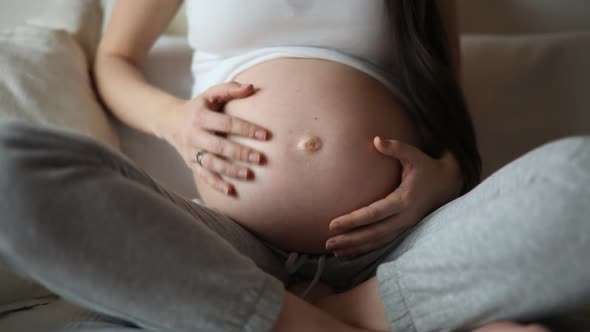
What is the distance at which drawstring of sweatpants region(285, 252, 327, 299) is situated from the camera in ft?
2.35

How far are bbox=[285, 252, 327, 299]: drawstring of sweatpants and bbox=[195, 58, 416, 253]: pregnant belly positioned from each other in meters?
0.01

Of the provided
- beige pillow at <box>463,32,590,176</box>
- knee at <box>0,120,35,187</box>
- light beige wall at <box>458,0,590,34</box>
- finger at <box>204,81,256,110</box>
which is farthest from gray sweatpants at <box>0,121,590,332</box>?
light beige wall at <box>458,0,590,34</box>

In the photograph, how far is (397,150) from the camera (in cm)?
67

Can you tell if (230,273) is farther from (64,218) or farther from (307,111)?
(307,111)

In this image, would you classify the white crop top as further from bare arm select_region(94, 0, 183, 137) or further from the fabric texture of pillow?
the fabric texture of pillow

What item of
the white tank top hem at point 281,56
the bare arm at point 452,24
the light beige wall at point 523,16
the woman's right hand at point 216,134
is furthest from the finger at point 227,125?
the light beige wall at point 523,16

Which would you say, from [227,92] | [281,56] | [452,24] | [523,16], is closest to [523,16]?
[523,16]

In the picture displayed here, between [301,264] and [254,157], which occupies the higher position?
[254,157]

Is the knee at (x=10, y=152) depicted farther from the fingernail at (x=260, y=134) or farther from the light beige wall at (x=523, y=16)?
the light beige wall at (x=523, y=16)

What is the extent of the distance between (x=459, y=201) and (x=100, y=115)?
608 millimetres

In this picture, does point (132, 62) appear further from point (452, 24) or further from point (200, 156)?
point (452, 24)

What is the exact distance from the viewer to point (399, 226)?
68 cm

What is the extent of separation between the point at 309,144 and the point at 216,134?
0.48ft

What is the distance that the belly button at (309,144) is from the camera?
2.19 ft
